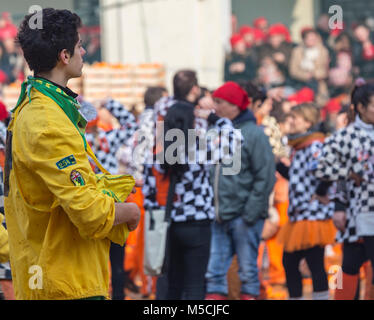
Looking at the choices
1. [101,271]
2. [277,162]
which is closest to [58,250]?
[101,271]

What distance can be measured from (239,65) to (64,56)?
9216 mm

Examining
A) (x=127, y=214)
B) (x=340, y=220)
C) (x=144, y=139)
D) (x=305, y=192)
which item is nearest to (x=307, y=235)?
(x=305, y=192)

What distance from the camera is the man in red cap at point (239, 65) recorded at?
12.2 meters

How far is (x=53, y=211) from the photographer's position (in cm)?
314

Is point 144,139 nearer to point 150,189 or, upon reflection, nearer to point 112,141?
point 112,141

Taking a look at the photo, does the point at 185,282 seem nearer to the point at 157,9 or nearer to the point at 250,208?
the point at 250,208

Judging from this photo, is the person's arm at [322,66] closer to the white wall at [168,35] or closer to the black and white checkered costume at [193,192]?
the white wall at [168,35]

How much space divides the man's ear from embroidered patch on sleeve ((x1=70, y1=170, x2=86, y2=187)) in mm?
491

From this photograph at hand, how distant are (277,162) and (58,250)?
4109mm

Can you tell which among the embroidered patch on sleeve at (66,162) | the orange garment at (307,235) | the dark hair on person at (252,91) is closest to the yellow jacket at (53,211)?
the embroidered patch on sleeve at (66,162)

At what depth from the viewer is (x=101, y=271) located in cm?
329

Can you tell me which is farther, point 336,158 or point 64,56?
point 336,158

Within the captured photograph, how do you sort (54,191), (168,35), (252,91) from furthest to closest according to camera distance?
1. (168,35)
2. (252,91)
3. (54,191)

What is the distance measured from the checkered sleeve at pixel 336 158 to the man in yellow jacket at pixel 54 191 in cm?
275
